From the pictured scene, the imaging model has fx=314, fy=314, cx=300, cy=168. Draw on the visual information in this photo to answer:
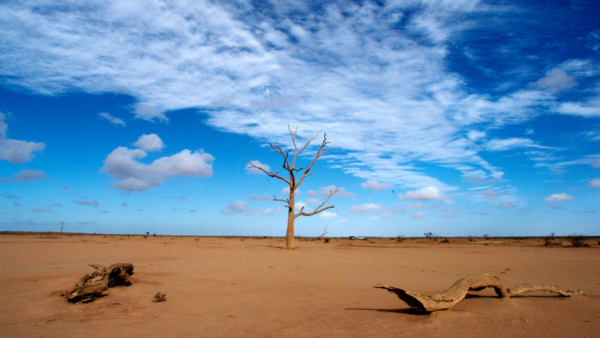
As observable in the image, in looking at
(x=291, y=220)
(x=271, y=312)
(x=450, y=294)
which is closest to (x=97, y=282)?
(x=271, y=312)

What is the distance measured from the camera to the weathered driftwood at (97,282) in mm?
6043

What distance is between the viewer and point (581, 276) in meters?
9.41

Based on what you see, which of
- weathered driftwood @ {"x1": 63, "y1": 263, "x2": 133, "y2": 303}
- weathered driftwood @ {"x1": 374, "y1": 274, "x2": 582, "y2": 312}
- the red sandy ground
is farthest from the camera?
weathered driftwood @ {"x1": 63, "y1": 263, "x2": 133, "y2": 303}

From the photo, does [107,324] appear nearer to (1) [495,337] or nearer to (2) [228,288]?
(2) [228,288]

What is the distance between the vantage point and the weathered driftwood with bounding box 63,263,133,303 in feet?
19.8

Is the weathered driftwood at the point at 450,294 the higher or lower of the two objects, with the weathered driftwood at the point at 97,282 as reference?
higher

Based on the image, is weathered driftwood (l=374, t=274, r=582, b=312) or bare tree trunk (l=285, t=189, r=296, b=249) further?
bare tree trunk (l=285, t=189, r=296, b=249)

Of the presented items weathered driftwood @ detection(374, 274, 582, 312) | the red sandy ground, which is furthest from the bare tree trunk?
weathered driftwood @ detection(374, 274, 582, 312)

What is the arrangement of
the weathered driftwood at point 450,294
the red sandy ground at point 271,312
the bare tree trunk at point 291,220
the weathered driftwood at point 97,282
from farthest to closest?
1. the bare tree trunk at point 291,220
2. the weathered driftwood at point 97,282
3. the weathered driftwood at point 450,294
4. the red sandy ground at point 271,312

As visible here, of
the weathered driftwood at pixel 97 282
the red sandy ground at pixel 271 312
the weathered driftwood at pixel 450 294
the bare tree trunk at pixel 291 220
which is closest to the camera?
the red sandy ground at pixel 271 312

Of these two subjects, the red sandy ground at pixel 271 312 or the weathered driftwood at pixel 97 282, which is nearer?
the red sandy ground at pixel 271 312

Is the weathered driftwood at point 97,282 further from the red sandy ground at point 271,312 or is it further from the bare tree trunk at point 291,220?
the bare tree trunk at point 291,220

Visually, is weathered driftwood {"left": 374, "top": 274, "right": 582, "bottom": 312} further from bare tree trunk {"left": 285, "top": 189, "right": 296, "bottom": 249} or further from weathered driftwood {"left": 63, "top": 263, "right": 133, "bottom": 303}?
bare tree trunk {"left": 285, "top": 189, "right": 296, "bottom": 249}

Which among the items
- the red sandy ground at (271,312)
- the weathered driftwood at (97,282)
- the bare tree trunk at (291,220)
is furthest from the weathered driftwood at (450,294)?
the bare tree trunk at (291,220)
